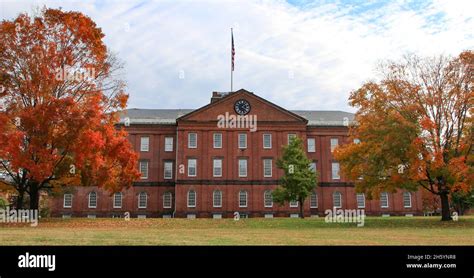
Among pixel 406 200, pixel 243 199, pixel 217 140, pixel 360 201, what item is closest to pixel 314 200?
pixel 360 201

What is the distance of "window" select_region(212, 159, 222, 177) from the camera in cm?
5225

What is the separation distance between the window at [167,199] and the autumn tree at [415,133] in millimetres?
27275

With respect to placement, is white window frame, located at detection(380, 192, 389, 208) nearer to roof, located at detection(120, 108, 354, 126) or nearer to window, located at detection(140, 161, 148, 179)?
roof, located at detection(120, 108, 354, 126)

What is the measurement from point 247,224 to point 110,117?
37.2 feet

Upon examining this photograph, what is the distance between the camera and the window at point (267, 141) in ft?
174

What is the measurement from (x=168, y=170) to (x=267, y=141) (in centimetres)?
1218

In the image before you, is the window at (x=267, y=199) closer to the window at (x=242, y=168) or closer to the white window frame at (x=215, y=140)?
the window at (x=242, y=168)

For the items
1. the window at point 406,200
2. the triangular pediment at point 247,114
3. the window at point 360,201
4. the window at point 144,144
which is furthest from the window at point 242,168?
the window at point 406,200

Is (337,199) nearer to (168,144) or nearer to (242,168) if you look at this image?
(242,168)

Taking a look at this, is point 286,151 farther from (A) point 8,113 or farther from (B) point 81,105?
(A) point 8,113

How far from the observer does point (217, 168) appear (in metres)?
52.5

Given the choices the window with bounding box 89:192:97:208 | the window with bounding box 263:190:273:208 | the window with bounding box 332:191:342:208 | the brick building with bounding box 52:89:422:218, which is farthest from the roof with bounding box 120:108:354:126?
the window with bounding box 263:190:273:208

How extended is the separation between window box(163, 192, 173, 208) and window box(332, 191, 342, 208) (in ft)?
62.2
